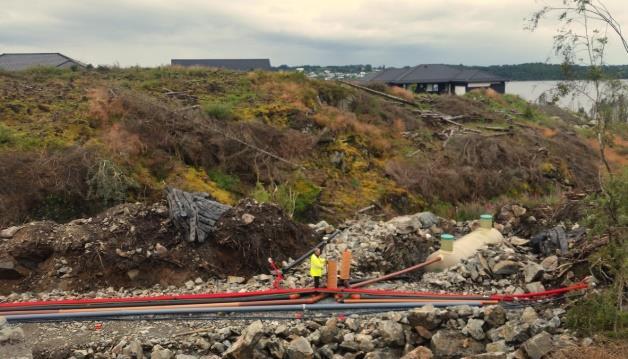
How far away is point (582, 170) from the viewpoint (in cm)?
2023

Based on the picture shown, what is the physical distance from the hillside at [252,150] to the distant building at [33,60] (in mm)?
6379

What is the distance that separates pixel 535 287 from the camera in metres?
8.05

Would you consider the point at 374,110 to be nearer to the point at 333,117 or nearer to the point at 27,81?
the point at 333,117

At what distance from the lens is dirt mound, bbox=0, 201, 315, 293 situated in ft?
27.4

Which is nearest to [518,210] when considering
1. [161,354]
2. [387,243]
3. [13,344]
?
[387,243]

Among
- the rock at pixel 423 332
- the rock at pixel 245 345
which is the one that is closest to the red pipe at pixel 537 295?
the rock at pixel 423 332

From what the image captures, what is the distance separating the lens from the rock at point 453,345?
629 centimetres

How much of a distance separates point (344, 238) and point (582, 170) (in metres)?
14.2

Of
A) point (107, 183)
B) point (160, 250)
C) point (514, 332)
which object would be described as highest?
point (107, 183)

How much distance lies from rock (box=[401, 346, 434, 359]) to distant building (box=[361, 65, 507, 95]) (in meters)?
31.3

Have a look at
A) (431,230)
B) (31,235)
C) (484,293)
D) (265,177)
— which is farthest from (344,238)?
(31,235)

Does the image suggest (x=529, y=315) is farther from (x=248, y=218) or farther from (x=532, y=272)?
(x=248, y=218)

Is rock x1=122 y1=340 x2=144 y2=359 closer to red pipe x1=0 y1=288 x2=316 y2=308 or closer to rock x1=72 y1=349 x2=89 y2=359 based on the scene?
rock x1=72 y1=349 x2=89 y2=359

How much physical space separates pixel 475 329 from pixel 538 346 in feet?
2.80
